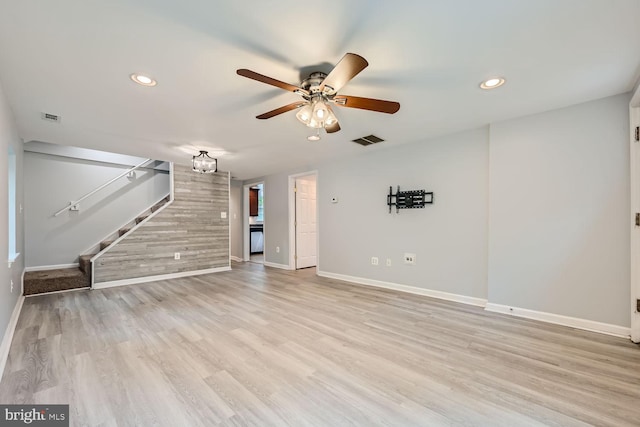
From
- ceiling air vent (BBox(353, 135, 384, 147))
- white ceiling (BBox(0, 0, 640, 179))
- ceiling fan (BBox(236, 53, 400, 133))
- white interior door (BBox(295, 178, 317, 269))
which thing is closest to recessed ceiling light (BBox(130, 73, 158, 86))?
white ceiling (BBox(0, 0, 640, 179))

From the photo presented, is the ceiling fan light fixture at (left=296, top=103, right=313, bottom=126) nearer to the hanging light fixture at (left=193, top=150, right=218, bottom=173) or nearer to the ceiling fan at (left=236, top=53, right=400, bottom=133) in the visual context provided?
the ceiling fan at (left=236, top=53, right=400, bottom=133)

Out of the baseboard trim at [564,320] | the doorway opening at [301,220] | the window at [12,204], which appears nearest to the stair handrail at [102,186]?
the window at [12,204]

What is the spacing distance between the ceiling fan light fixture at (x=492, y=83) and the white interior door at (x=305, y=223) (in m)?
4.18

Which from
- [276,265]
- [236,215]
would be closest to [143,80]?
[276,265]

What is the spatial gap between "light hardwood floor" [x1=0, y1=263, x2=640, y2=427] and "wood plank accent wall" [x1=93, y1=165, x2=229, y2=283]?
4.27ft

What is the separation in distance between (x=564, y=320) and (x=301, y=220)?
14.9 ft

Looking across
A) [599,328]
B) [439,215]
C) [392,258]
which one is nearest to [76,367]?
[392,258]

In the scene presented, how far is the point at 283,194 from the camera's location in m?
6.03

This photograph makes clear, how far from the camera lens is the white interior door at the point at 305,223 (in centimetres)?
596

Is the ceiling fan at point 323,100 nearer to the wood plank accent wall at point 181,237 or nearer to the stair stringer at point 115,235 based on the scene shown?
the wood plank accent wall at point 181,237

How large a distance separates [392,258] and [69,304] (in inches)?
178

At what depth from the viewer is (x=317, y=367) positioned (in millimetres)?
1951

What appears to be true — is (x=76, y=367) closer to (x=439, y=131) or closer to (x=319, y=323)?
(x=319, y=323)

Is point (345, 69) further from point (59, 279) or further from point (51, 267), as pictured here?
point (51, 267)
